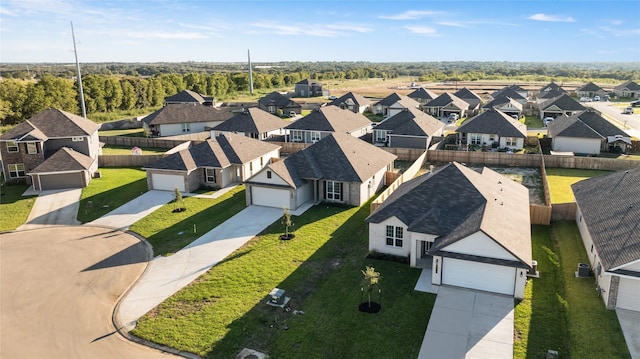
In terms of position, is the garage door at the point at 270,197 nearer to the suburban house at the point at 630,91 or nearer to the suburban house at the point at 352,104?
the suburban house at the point at 352,104

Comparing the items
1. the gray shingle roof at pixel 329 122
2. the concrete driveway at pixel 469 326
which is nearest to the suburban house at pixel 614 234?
the concrete driveway at pixel 469 326

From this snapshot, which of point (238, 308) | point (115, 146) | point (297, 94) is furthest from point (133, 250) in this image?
point (297, 94)

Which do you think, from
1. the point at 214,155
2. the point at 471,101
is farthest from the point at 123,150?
the point at 471,101

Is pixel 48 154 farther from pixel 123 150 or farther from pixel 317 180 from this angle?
pixel 317 180

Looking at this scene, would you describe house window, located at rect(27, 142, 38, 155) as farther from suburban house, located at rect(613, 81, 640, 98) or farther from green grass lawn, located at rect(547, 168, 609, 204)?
suburban house, located at rect(613, 81, 640, 98)

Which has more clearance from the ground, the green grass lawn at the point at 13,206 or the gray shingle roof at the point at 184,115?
the gray shingle roof at the point at 184,115

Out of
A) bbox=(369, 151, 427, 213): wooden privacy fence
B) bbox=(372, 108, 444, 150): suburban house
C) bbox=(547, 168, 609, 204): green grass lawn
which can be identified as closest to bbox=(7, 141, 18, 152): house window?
bbox=(369, 151, 427, 213): wooden privacy fence
